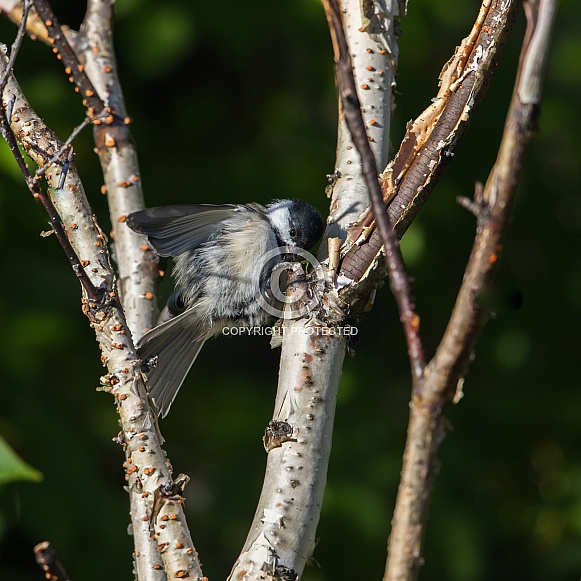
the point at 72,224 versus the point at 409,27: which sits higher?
the point at 409,27

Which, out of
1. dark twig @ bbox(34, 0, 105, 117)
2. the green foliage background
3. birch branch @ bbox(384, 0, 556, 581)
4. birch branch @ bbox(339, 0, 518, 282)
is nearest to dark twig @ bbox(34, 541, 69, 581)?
birch branch @ bbox(384, 0, 556, 581)

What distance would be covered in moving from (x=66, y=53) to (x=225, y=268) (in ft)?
3.07

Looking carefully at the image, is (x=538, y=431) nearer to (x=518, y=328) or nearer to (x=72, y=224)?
(x=518, y=328)

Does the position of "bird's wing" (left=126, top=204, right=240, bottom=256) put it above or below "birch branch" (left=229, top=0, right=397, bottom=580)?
above

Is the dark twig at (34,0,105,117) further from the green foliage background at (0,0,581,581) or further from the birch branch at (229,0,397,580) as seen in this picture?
the birch branch at (229,0,397,580)

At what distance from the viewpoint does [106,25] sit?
2152 millimetres

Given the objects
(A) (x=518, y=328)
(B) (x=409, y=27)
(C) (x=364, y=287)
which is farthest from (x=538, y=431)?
(C) (x=364, y=287)

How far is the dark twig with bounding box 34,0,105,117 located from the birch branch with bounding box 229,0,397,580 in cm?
59

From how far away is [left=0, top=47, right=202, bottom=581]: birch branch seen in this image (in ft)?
4.45

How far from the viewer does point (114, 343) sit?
142 cm

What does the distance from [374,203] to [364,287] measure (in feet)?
2.00

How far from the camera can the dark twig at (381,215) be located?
0.86 m

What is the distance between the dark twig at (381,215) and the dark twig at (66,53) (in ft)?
2.51

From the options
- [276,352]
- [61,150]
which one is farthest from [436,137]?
[276,352]
